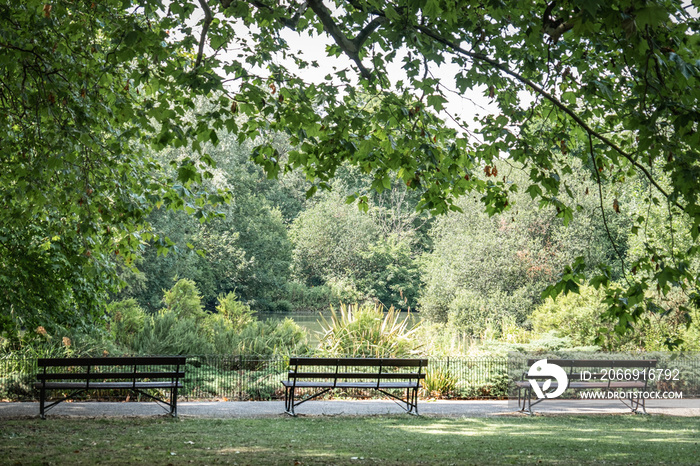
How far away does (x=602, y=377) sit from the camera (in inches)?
432

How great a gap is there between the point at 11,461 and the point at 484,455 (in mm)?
4319

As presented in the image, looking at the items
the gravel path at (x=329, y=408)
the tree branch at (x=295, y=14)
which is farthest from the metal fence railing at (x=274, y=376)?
the tree branch at (x=295, y=14)

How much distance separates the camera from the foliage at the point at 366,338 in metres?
13.0

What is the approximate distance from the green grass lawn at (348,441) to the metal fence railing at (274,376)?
2.42 meters

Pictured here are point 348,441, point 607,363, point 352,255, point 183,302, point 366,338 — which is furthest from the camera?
point 352,255

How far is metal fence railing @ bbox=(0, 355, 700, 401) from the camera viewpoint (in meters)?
11.4

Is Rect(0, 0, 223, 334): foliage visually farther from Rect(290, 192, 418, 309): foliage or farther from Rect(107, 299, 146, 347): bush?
Rect(290, 192, 418, 309): foliage

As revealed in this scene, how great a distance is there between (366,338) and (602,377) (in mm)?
4681

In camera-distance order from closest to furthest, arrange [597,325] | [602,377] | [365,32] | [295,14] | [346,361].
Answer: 1. [365,32]
2. [295,14]
3. [346,361]
4. [602,377]
5. [597,325]

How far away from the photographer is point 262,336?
14.3m

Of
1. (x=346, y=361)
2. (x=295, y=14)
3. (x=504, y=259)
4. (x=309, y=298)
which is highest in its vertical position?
(x=295, y=14)

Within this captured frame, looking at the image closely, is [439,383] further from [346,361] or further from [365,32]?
[365,32]

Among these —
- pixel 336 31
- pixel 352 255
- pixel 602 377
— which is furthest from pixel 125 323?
pixel 352 255

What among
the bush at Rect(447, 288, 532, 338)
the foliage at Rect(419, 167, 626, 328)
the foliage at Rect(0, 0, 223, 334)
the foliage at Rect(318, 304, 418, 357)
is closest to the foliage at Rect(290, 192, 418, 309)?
the foliage at Rect(419, 167, 626, 328)
